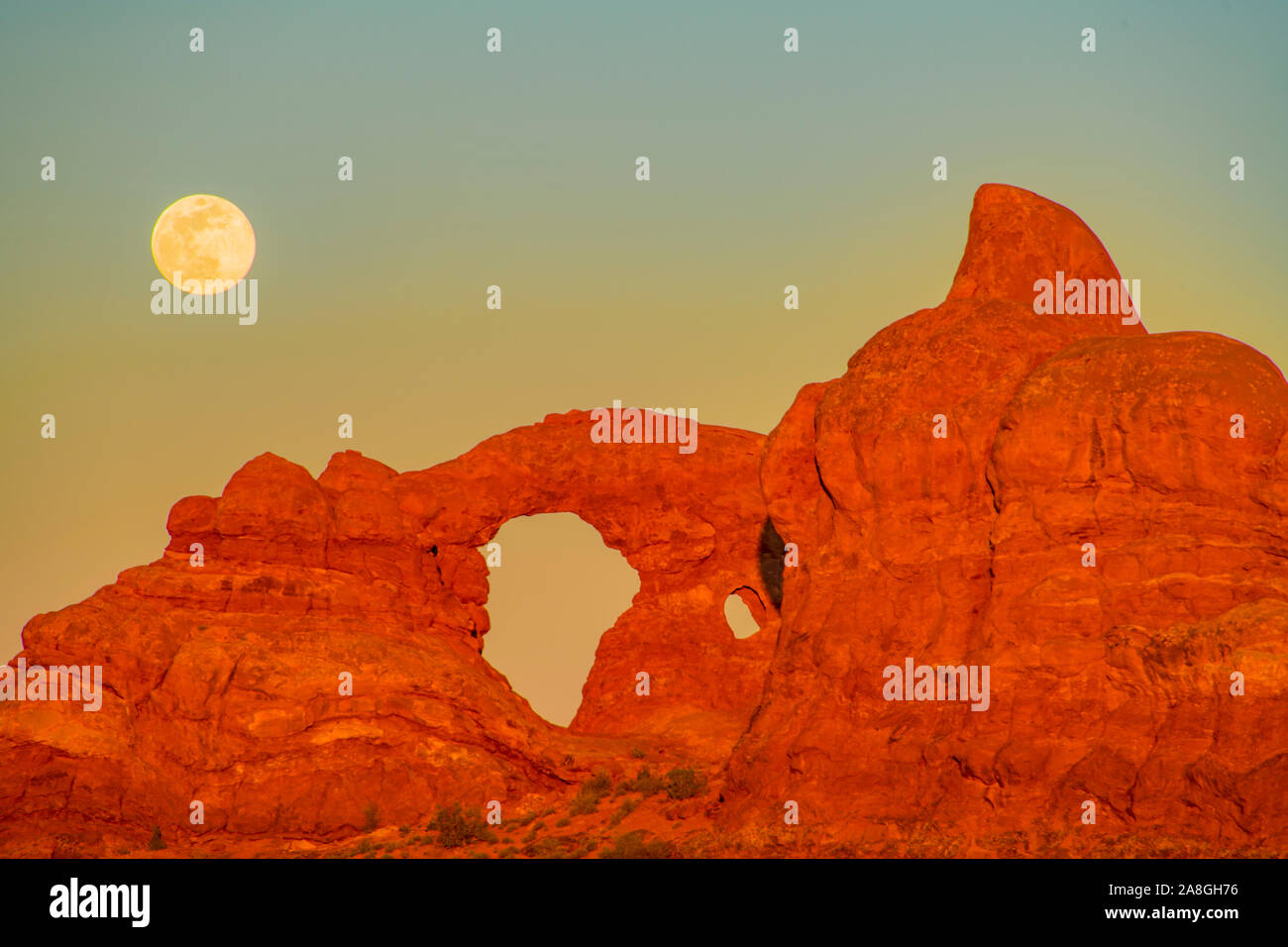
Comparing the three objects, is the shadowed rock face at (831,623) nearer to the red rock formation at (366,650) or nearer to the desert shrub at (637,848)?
the red rock formation at (366,650)

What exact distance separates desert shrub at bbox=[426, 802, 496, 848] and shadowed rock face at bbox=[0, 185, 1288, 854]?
143 cm

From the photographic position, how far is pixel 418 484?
53.5 m

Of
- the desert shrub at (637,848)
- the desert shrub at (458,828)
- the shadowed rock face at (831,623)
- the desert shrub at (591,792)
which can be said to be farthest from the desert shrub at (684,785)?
the desert shrub at (458,828)

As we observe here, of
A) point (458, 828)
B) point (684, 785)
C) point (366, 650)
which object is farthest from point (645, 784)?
point (366, 650)

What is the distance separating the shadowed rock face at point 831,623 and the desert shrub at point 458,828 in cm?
143

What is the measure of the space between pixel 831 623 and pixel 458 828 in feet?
35.1

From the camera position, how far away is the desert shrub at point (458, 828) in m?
42.1

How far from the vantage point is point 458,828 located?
4262 cm

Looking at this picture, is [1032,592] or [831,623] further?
[831,623]

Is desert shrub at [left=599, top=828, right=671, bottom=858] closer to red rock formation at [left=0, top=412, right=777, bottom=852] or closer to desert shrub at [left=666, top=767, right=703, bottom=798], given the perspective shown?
desert shrub at [left=666, top=767, right=703, bottom=798]

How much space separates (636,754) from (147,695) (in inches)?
474

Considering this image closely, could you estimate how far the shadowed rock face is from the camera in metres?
31.8

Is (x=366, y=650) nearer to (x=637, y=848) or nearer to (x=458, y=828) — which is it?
(x=458, y=828)
